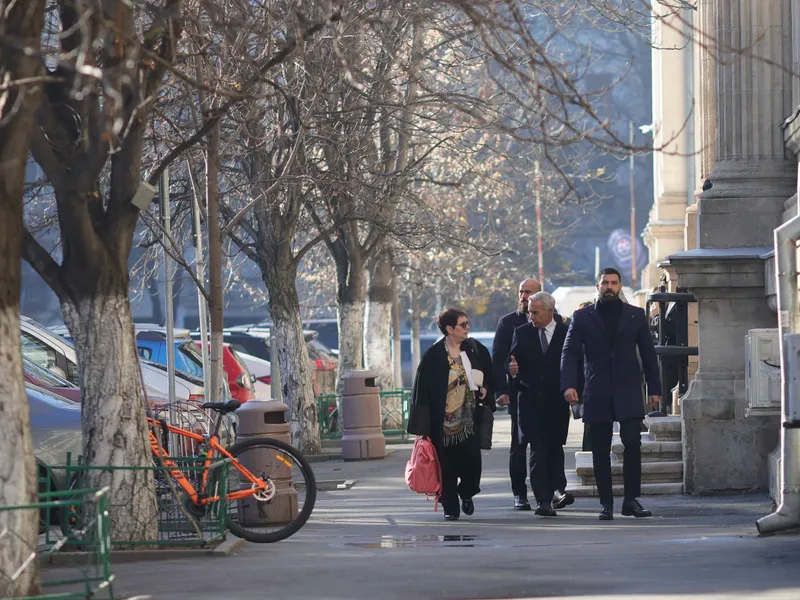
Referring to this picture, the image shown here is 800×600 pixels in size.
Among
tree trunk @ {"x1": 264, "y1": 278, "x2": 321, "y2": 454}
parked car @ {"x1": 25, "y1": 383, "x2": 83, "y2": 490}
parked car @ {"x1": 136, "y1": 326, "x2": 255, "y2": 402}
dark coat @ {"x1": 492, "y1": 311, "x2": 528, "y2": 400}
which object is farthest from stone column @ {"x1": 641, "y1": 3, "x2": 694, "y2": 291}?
parked car @ {"x1": 25, "y1": 383, "x2": 83, "y2": 490}

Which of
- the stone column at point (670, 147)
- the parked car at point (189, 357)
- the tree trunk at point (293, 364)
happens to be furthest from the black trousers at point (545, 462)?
the stone column at point (670, 147)

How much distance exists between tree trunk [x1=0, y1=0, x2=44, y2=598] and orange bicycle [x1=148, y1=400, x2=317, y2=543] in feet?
9.73

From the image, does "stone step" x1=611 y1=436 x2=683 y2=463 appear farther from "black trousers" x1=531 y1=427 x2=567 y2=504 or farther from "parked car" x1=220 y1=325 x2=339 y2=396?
"parked car" x1=220 y1=325 x2=339 y2=396

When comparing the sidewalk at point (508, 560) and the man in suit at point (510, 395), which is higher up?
the man in suit at point (510, 395)

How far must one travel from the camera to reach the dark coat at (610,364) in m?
11.6

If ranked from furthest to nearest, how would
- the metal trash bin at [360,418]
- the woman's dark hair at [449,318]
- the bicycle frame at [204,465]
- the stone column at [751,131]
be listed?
1. the metal trash bin at [360,418]
2. the stone column at [751,131]
3. the woman's dark hair at [449,318]
4. the bicycle frame at [204,465]

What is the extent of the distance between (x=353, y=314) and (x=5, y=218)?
61.5ft

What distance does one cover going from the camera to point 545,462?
1222cm

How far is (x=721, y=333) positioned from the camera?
13.6 meters

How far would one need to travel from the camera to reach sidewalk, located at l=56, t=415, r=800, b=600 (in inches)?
301

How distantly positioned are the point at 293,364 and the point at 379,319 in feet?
22.5

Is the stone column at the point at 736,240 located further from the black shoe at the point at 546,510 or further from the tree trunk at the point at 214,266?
the tree trunk at the point at 214,266

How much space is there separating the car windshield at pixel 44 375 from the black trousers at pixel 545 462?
15.1ft

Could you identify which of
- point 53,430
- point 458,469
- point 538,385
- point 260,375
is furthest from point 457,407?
point 260,375
